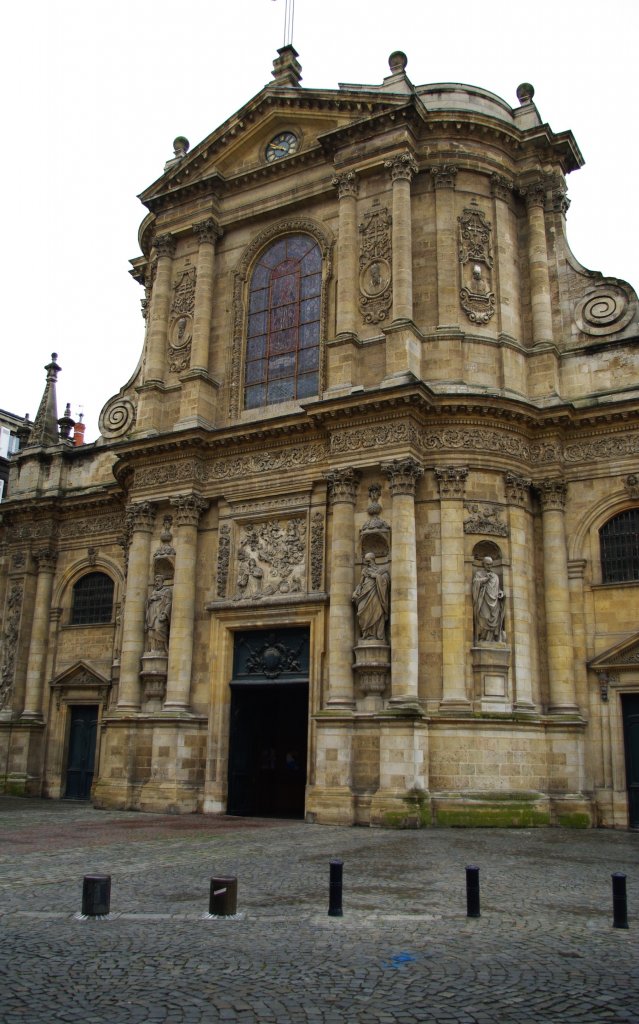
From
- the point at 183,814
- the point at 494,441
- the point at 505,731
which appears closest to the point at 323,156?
the point at 494,441

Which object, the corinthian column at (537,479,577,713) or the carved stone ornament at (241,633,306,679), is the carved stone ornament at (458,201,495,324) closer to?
the corinthian column at (537,479,577,713)

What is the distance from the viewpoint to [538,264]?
82.4 feet

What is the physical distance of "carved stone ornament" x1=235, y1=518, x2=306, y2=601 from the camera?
23797 mm

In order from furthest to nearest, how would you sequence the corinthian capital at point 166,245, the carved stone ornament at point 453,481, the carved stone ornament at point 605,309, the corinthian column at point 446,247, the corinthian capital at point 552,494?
the corinthian capital at point 166,245
the carved stone ornament at point 605,309
the corinthian column at point 446,247
the corinthian capital at point 552,494
the carved stone ornament at point 453,481

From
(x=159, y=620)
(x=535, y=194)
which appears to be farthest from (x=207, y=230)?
(x=159, y=620)

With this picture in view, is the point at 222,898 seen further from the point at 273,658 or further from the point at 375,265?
the point at 375,265

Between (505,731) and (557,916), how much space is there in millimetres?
11027

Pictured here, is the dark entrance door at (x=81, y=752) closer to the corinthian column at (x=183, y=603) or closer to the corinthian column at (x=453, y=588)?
the corinthian column at (x=183, y=603)

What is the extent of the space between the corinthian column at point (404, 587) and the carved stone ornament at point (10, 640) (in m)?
15.5

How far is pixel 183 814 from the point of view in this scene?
22.9 metres

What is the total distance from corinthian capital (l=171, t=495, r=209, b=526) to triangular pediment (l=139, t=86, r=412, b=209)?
10019 mm

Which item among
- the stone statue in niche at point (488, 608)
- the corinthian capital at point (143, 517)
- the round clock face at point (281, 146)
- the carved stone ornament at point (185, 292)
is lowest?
the stone statue in niche at point (488, 608)

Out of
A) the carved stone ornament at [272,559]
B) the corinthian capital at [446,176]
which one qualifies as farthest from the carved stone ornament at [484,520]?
the corinthian capital at [446,176]

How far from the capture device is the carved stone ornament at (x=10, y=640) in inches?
1213
